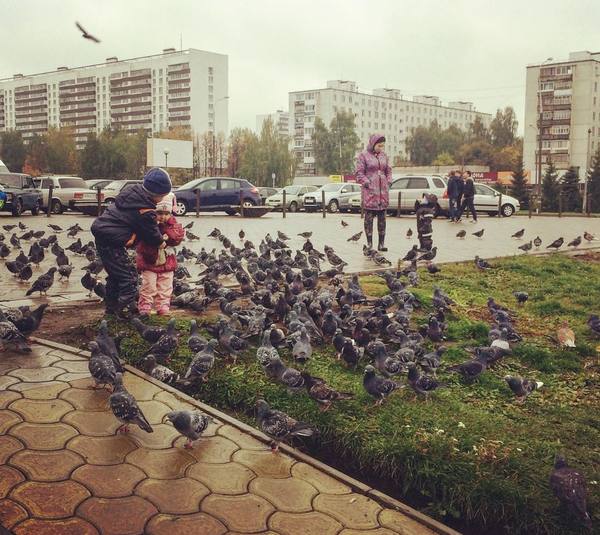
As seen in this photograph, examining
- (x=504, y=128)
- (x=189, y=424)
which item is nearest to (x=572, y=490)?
(x=189, y=424)

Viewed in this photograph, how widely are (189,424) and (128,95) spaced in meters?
131

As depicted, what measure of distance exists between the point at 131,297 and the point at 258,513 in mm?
3405

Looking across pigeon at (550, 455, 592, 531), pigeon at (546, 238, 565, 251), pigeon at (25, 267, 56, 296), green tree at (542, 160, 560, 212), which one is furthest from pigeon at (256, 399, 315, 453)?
green tree at (542, 160, 560, 212)

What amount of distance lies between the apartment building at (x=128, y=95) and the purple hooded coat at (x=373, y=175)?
4338 inches

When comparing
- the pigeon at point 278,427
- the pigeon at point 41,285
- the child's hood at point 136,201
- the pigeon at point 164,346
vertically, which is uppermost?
the child's hood at point 136,201

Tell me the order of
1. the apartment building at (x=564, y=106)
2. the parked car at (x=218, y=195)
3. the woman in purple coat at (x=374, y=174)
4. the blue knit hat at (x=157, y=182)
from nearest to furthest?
the blue knit hat at (x=157, y=182)
the woman in purple coat at (x=374, y=174)
the parked car at (x=218, y=195)
the apartment building at (x=564, y=106)

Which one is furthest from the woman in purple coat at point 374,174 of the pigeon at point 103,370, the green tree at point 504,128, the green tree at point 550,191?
the green tree at point 504,128

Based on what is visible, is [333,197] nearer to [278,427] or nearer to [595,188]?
[595,188]

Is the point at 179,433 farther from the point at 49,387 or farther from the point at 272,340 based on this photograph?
the point at 272,340

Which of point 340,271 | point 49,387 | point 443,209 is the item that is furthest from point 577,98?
point 49,387

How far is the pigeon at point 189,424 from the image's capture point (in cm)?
324

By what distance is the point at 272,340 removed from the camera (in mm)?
4902

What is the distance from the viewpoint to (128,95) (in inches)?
4924

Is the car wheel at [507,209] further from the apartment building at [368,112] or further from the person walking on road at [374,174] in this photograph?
the apartment building at [368,112]
